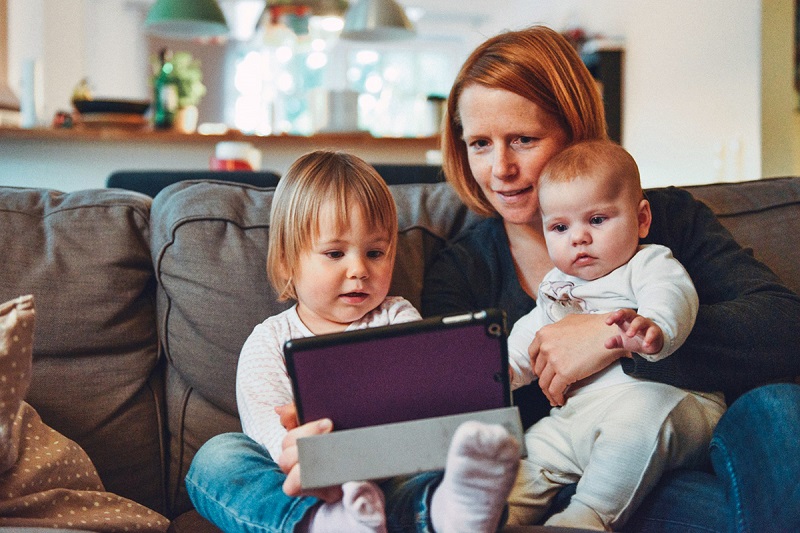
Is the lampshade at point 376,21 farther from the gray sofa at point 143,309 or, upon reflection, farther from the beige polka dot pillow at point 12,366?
the beige polka dot pillow at point 12,366

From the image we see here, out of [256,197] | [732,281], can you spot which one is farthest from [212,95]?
[732,281]

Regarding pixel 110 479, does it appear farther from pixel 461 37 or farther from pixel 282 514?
pixel 461 37

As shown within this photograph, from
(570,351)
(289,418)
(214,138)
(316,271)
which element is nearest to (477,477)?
(289,418)

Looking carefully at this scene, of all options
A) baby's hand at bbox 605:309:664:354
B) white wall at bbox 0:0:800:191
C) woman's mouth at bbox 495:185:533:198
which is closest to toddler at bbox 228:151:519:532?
woman's mouth at bbox 495:185:533:198

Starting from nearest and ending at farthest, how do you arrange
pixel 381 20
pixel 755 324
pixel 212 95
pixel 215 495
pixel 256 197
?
pixel 215 495, pixel 755 324, pixel 256 197, pixel 381 20, pixel 212 95

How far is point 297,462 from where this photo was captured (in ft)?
3.26

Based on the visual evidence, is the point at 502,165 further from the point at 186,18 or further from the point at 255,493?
the point at 186,18

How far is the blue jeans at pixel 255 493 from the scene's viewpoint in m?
0.99

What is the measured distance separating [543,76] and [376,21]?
336 centimetres

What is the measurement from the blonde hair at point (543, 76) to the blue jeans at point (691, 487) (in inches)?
23.8

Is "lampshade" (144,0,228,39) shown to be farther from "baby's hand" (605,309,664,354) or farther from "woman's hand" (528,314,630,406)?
"baby's hand" (605,309,664,354)

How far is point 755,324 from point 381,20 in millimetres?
3744

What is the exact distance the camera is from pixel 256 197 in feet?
5.37

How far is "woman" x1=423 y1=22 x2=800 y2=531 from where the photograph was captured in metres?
1.12
